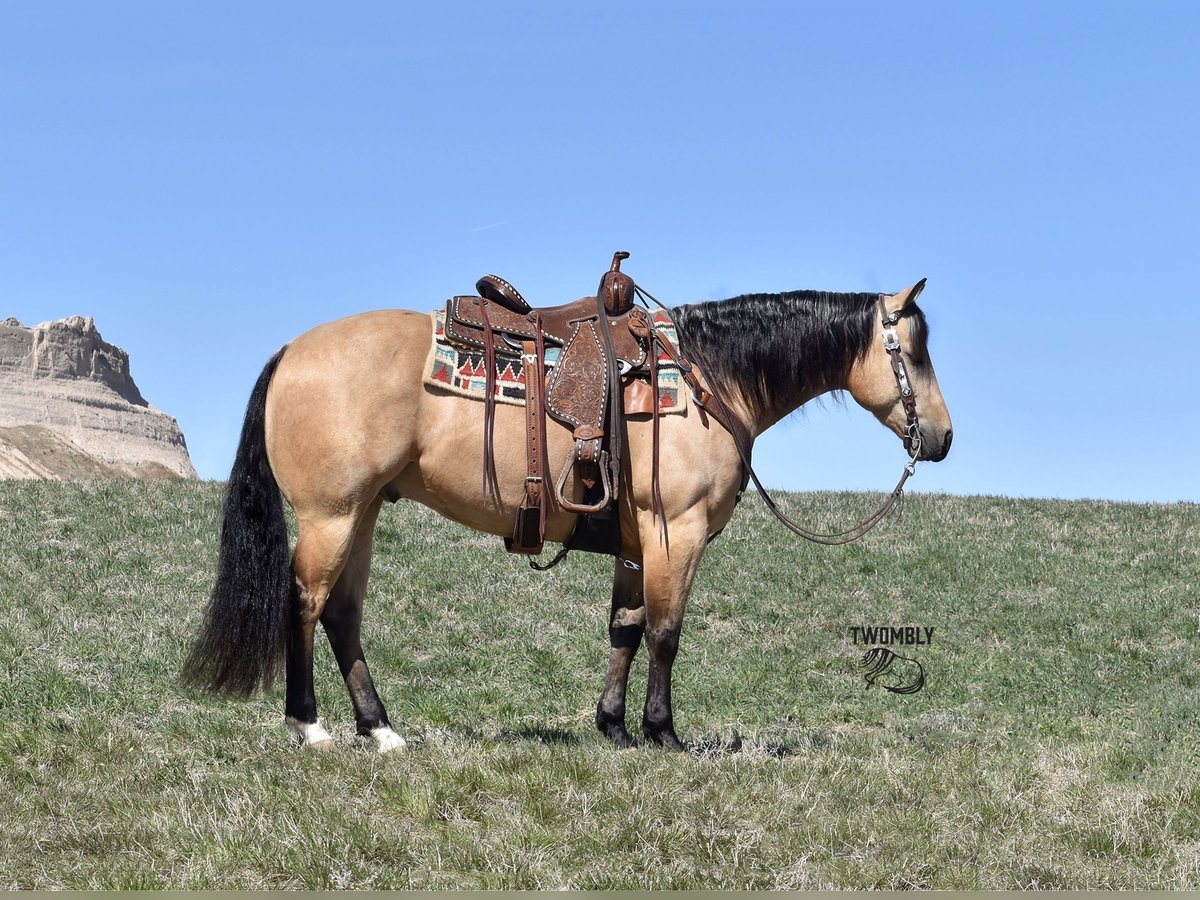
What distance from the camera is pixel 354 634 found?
690cm

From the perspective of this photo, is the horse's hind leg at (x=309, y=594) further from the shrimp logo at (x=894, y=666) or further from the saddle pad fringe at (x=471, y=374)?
the shrimp logo at (x=894, y=666)

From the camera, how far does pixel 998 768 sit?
674cm

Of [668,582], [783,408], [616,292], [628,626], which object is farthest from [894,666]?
[616,292]

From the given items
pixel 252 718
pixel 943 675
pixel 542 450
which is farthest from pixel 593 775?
pixel 943 675

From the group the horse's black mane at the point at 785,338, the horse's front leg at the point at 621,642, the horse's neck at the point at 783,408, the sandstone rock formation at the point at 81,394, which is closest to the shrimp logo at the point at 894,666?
the horse's neck at the point at 783,408

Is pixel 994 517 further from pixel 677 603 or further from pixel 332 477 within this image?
pixel 332 477

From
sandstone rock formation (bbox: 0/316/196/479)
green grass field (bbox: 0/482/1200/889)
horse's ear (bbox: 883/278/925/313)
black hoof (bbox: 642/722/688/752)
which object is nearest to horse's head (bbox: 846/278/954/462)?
horse's ear (bbox: 883/278/925/313)

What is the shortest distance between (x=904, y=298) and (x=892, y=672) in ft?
15.7

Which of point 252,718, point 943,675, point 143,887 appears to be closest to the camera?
point 143,887

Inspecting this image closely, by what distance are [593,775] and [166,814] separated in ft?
6.25

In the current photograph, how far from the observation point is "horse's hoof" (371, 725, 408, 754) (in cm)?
661

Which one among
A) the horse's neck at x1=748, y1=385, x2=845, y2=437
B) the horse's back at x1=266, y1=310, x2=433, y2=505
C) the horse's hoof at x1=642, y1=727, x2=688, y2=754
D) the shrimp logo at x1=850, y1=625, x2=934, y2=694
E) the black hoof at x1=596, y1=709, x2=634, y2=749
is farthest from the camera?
the shrimp logo at x1=850, y1=625, x2=934, y2=694

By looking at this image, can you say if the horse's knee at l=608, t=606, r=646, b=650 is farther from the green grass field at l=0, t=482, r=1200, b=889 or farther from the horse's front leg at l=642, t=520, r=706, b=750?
the green grass field at l=0, t=482, r=1200, b=889

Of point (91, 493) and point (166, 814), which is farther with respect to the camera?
point (91, 493)
